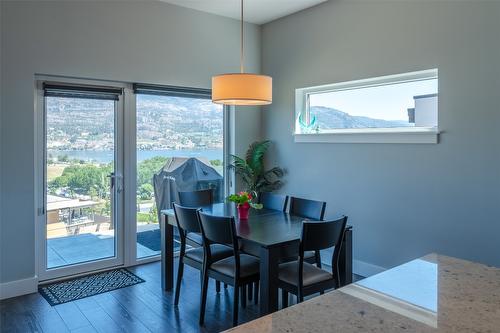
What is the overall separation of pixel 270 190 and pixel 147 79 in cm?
209

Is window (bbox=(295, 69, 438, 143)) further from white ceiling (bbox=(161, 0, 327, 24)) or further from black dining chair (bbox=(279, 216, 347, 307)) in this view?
black dining chair (bbox=(279, 216, 347, 307))

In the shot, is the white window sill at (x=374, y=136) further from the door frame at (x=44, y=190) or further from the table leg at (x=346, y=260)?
the door frame at (x=44, y=190)

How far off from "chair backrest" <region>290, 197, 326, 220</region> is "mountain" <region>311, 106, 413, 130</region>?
1.26 metres

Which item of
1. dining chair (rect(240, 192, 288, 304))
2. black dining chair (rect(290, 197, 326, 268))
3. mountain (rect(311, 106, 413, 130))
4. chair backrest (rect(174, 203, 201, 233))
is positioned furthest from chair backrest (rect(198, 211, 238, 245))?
mountain (rect(311, 106, 413, 130))

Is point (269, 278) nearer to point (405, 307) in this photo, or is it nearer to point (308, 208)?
point (308, 208)

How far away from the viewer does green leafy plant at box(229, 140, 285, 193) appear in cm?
511

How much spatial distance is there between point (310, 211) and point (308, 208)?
40mm

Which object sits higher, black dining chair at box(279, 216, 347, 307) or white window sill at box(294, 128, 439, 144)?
white window sill at box(294, 128, 439, 144)

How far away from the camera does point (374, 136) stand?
398cm

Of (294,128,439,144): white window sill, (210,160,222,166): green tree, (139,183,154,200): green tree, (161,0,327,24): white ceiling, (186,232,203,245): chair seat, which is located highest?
(161,0,327,24): white ceiling

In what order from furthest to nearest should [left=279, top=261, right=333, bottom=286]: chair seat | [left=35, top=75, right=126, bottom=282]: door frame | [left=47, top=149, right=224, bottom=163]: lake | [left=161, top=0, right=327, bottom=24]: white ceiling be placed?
[left=161, top=0, right=327, bottom=24]: white ceiling, [left=47, top=149, right=224, bottom=163]: lake, [left=35, top=75, right=126, bottom=282]: door frame, [left=279, top=261, right=333, bottom=286]: chair seat

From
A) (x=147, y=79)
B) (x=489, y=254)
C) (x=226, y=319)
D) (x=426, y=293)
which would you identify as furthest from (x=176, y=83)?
(x=426, y=293)

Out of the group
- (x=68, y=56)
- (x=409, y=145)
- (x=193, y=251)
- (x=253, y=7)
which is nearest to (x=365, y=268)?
(x=409, y=145)

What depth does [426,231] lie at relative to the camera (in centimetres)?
360
